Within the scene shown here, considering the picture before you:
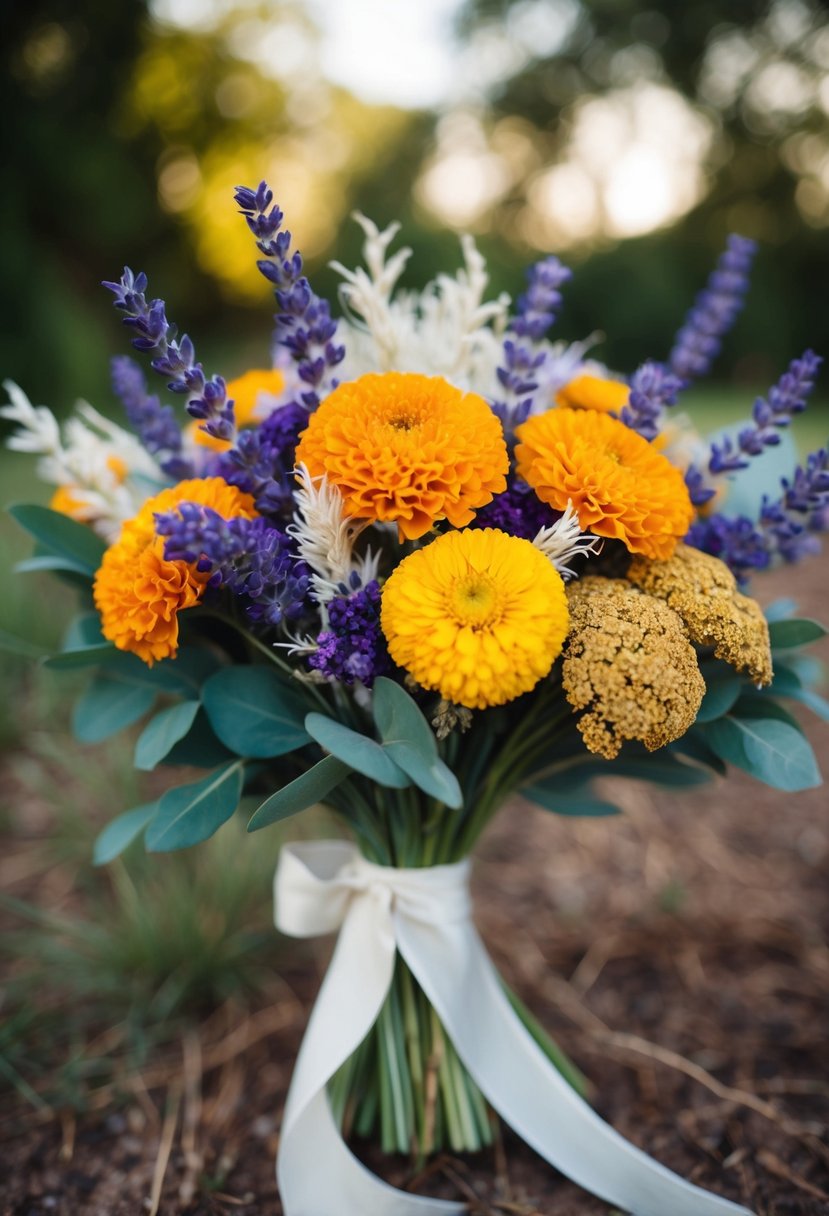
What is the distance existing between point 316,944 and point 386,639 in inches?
44.3

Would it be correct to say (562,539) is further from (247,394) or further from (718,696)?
(247,394)

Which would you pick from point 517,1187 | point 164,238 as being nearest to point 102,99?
point 164,238

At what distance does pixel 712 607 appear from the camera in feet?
2.90

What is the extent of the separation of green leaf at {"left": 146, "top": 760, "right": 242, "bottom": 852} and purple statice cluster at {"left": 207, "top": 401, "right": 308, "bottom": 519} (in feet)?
1.00

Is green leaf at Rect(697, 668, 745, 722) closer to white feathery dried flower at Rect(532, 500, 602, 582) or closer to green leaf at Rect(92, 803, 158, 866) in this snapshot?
white feathery dried flower at Rect(532, 500, 602, 582)

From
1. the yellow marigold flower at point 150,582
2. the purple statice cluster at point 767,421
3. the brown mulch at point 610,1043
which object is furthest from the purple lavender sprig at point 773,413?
the brown mulch at point 610,1043

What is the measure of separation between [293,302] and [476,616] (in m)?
0.38

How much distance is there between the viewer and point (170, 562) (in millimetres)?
853

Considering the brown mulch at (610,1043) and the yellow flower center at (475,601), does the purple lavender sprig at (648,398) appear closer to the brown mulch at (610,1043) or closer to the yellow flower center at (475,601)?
the yellow flower center at (475,601)

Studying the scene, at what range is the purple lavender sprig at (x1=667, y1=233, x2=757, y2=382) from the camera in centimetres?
117

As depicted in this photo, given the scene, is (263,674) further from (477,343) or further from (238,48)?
(238,48)

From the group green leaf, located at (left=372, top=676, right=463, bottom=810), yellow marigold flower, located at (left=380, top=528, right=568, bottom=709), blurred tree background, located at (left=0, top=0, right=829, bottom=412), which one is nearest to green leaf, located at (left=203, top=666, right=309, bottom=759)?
green leaf, located at (left=372, top=676, right=463, bottom=810)

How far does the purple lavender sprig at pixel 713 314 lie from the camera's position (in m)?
1.17

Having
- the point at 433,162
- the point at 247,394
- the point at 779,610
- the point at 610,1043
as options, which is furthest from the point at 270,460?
the point at 433,162
